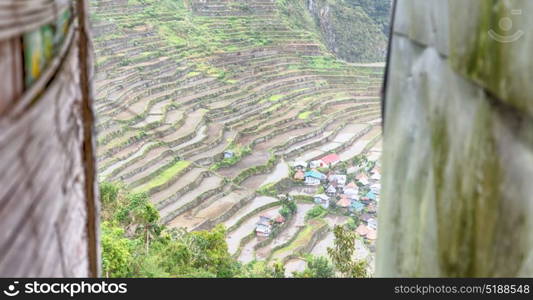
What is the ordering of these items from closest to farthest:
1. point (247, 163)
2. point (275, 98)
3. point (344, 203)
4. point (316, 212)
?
point (316, 212) < point (344, 203) < point (247, 163) < point (275, 98)

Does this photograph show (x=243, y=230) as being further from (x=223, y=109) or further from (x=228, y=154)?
(x=223, y=109)

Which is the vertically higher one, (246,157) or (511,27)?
(511,27)

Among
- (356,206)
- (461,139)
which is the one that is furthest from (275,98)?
(461,139)

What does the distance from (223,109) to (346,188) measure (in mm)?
3560

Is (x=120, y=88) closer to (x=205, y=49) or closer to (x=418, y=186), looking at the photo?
(x=205, y=49)

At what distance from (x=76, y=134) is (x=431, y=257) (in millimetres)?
503

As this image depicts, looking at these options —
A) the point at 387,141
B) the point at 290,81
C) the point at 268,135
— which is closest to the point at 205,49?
the point at 290,81

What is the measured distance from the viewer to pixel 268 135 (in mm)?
13875

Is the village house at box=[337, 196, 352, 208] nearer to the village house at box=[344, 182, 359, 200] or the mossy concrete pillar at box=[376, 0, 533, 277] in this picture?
the village house at box=[344, 182, 359, 200]

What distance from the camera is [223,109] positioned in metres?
13.9

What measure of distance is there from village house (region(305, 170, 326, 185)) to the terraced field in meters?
0.45

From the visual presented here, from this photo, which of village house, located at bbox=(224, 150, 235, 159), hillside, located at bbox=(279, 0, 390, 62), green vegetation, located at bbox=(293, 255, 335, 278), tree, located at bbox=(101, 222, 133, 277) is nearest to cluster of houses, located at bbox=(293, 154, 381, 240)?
village house, located at bbox=(224, 150, 235, 159)

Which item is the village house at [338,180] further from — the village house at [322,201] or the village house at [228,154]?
the village house at [228,154]

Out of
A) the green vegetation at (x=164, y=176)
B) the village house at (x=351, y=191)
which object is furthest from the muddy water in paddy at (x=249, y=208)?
the village house at (x=351, y=191)
